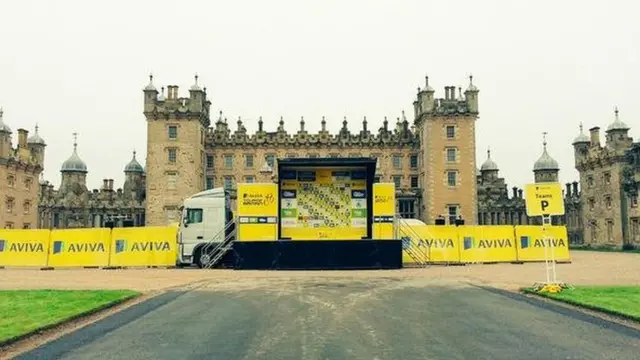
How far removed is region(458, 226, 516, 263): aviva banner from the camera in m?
32.3

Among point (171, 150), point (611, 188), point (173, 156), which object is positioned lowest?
point (611, 188)

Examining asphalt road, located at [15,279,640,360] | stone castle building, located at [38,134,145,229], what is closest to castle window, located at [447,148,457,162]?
stone castle building, located at [38,134,145,229]

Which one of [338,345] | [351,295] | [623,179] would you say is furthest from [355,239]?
[623,179]

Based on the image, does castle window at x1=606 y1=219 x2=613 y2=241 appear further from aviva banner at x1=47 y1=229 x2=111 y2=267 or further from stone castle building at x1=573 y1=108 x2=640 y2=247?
aviva banner at x1=47 y1=229 x2=111 y2=267

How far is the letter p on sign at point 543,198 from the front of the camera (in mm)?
18250

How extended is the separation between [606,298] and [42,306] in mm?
15015

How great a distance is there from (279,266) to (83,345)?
18304mm

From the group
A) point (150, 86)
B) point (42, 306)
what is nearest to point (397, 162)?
point (150, 86)

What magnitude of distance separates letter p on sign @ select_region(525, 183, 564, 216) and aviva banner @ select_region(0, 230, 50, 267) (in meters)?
26.5

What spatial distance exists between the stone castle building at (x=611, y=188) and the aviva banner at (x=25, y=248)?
5267 cm

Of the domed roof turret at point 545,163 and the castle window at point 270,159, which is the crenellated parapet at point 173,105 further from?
the domed roof turret at point 545,163

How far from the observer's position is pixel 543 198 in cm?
1839

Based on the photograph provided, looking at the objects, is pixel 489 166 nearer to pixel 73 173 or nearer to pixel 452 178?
pixel 452 178

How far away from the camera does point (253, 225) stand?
2995cm
